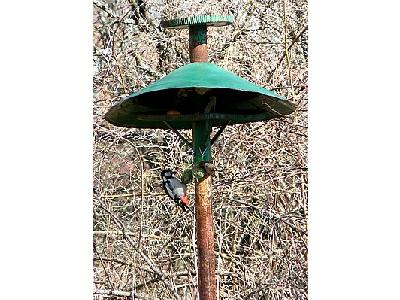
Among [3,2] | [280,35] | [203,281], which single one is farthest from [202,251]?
[280,35]

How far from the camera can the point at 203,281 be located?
2.11 m

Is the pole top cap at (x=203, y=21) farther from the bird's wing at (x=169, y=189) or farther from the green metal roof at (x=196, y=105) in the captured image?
the bird's wing at (x=169, y=189)

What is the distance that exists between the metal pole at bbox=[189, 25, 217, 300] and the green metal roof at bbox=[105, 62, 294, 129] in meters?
0.05

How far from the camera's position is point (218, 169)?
3.09m

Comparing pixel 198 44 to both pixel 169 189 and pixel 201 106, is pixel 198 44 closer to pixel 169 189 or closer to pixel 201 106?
pixel 201 106

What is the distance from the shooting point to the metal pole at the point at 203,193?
6.85 feet

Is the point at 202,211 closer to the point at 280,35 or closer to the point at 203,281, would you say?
the point at 203,281

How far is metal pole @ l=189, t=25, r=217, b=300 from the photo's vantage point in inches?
82.2

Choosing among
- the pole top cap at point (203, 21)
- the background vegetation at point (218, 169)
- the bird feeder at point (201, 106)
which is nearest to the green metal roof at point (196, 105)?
the bird feeder at point (201, 106)

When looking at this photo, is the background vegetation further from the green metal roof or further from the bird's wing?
the bird's wing

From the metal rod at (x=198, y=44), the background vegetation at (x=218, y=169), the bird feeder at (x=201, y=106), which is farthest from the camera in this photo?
the background vegetation at (x=218, y=169)

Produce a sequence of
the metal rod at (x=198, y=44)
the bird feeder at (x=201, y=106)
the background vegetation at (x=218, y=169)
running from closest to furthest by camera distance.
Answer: the bird feeder at (x=201, y=106)
the metal rod at (x=198, y=44)
the background vegetation at (x=218, y=169)

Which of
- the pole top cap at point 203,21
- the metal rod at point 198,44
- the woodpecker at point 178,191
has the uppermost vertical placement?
the pole top cap at point 203,21

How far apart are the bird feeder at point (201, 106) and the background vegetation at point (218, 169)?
766 millimetres
